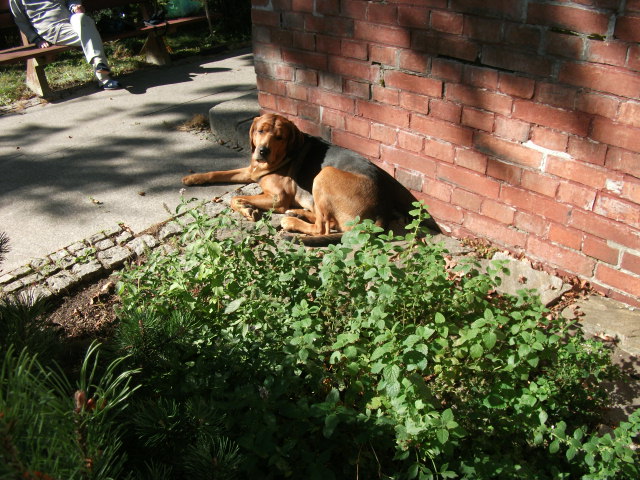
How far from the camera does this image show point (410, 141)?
447 centimetres

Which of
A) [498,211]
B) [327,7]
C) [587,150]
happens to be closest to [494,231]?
[498,211]

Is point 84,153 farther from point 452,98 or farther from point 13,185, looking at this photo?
point 452,98

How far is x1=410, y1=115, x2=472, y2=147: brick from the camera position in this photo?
4.09 metres

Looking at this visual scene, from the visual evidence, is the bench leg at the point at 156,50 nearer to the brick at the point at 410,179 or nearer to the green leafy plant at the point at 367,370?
the brick at the point at 410,179

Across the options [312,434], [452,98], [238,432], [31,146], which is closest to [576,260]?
[452,98]

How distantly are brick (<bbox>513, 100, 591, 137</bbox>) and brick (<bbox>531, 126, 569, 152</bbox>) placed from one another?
33mm

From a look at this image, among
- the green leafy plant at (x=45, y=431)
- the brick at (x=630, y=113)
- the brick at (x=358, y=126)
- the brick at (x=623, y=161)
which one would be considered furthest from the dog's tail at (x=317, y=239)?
the green leafy plant at (x=45, y=431)

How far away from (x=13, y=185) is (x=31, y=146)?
100cm

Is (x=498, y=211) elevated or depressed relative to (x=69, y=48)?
depressed

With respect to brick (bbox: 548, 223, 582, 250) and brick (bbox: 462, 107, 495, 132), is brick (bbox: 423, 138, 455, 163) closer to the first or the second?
brick (bbox: 462, 107, 495, 132)

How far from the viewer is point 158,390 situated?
92.2 inches

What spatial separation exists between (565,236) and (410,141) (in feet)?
4.37

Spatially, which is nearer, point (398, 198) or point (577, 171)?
point (577, 171)

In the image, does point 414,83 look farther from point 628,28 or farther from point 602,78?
point 628,28
